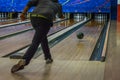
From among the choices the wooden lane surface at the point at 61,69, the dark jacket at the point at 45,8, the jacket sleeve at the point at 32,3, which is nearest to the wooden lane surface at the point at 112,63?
the wooden lane surface at the point at 61,69

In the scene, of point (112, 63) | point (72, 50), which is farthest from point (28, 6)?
point (72, 50)

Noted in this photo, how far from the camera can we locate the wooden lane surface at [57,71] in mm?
3092

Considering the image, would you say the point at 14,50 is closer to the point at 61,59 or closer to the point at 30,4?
the point at 61,59

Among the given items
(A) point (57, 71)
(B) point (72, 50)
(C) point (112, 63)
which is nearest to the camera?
(A) point (57, 71)

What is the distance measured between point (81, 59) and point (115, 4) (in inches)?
377

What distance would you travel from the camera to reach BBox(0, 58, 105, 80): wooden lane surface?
3092mm

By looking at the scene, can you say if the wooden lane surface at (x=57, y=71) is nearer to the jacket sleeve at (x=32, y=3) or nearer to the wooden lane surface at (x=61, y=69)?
the wooden lane surface at (x=61, y=69)

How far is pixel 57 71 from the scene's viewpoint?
3379 millimetres

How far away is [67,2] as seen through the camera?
13430 mm

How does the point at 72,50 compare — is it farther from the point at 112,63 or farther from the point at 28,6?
the point at 28,6

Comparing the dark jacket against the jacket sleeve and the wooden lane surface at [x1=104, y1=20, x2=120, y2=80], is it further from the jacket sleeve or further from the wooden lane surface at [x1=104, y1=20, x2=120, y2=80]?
the wooden lane surface at [x1=104, y1=20, x2=120, y2=80]

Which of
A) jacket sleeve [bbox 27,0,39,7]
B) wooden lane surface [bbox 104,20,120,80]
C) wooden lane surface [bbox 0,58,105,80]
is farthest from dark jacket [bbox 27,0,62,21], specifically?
wooden lane surface [bbox 104,20,120,80]

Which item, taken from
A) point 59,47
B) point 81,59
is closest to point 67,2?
point 59,47

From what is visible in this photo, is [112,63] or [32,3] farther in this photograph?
[112,63]
